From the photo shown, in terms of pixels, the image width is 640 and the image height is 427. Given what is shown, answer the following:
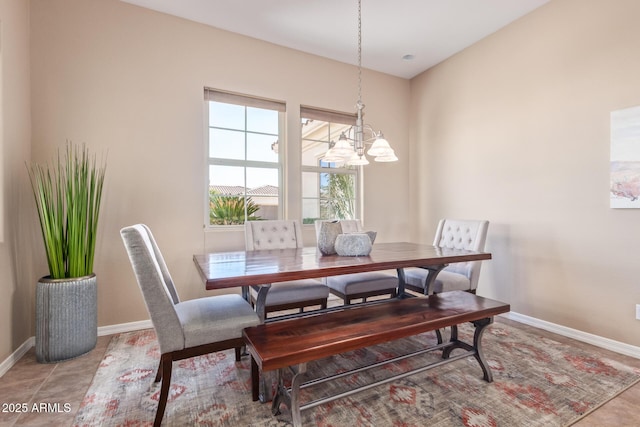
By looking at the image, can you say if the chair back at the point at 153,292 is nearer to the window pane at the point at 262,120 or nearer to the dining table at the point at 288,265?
the dining table at the point at 288,265

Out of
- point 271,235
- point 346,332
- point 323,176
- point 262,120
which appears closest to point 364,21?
point 262,120

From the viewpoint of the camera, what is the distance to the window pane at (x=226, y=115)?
129 inches

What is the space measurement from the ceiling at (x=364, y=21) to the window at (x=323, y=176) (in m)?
0.81

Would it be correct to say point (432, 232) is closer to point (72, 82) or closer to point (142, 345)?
point (142, 345)

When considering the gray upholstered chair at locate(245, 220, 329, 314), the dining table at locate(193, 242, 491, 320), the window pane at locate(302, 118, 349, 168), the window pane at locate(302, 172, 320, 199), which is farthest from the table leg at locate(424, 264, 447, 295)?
the window pane at locate(302, 118, 349, 168)

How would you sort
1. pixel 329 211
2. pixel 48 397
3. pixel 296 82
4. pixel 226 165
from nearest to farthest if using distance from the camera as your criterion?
pixel 48 397 < pixel 226 165 < pixel 296 82 < pixel 329 211

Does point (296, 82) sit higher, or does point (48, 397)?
point (296, 82)

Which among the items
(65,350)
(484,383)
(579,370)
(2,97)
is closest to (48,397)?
(65,350)

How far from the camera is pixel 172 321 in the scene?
1506 mm

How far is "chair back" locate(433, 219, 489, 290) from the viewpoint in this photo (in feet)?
9.00

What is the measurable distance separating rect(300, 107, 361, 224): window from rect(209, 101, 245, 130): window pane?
760 millimetres

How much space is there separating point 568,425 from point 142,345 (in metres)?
2.99

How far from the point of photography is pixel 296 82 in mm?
3629

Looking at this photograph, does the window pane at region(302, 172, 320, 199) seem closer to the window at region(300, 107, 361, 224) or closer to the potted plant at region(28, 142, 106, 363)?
the window at region(300, 107, 361, 224)
